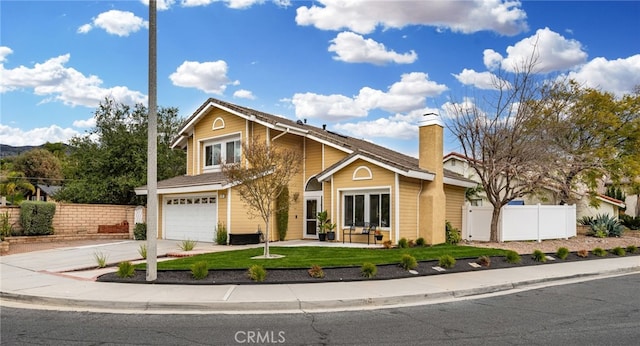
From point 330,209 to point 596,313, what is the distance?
43.5 ft

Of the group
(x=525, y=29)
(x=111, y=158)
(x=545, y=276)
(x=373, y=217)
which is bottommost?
(x=545, y=276)

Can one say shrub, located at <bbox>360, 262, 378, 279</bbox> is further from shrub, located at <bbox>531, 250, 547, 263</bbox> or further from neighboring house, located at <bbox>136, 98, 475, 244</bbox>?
neighboring house, located at <bbox>136, 98, 475, 244</bbox>

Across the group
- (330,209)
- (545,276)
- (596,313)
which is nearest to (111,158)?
(330,209)

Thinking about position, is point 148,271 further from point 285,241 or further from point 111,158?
point 111,158

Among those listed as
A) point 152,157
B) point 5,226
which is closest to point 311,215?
point 152,157

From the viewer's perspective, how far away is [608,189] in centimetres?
3666

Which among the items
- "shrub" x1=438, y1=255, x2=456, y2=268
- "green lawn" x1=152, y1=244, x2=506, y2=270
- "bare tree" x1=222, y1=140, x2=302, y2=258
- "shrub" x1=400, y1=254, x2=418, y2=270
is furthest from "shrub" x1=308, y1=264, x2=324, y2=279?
"shrub" x1=438, y1=255, x2=456, y2=268

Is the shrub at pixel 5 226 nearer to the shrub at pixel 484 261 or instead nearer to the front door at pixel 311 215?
the front door at pixel 311 215

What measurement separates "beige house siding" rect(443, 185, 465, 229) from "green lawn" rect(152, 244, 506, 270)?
3663 mm

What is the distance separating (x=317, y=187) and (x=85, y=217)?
12.4 meters

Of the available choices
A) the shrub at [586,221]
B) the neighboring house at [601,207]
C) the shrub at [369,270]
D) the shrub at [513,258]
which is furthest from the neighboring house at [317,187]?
the neighboring house at [601,207]

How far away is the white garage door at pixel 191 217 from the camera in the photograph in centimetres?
2139

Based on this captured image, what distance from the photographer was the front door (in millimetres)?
22344

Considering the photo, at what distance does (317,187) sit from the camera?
2269 cm
